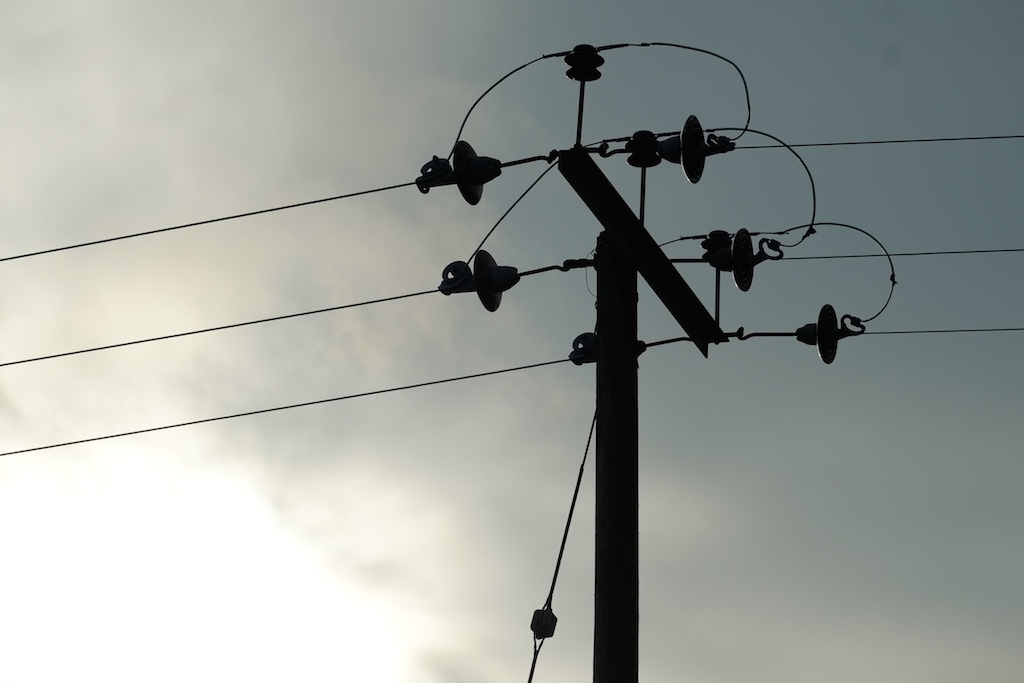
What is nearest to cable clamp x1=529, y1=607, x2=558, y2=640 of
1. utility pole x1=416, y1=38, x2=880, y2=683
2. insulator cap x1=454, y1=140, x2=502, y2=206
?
utility pole x1=416, y1=38, x2=880, y2=683

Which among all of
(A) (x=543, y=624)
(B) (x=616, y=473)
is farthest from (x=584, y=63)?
(A) (x=543, y=624)

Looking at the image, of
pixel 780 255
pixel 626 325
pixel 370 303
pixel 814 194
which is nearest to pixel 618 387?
pixel 626 325

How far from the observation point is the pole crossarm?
895 cm

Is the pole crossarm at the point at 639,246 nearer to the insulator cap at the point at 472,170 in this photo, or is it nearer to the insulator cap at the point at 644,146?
the insulator cap at the point at 644,146

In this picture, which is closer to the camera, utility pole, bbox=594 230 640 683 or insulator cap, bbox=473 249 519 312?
utility pole, bbox=594 230 640 683

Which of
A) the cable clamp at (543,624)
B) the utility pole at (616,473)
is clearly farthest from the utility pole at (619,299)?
the cable clamp at (543,624)

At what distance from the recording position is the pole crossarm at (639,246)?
895 centimetres

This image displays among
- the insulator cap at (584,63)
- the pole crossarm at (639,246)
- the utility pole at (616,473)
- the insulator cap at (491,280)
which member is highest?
the insulator cap at (584,63)

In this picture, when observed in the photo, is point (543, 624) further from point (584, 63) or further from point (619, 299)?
point (584, 63)

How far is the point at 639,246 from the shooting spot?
30.2 feet

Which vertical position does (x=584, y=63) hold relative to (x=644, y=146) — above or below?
above

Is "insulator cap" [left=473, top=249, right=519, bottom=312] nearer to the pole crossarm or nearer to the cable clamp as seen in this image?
the pole crossarm

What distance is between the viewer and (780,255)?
1051 centimetres

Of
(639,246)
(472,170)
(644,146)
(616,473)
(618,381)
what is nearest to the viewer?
(616,473)
